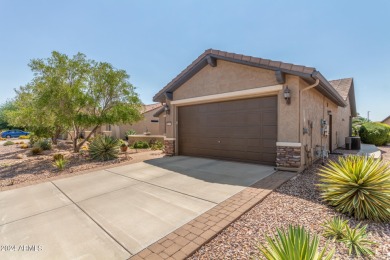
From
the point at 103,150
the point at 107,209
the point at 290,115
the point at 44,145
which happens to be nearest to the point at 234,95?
the point at 290,115

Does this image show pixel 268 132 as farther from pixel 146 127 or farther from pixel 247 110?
pixel 146 127

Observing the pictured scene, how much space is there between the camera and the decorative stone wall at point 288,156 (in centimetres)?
648

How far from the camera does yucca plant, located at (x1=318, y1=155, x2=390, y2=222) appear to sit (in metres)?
3.44

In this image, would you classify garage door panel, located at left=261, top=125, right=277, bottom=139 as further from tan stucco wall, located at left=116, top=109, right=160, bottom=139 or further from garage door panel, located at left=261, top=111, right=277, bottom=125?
tan stucco wall, located at left=116, top=109, right=160, bottom=139

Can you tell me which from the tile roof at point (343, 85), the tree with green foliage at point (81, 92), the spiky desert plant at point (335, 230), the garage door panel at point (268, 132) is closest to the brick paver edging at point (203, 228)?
the spiky desert plant at point (335, 230)

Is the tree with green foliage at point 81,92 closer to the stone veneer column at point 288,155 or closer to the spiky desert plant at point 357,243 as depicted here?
the stone veneer column at point 288,155

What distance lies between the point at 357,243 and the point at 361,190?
137 cm

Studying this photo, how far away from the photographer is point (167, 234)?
10.2 ft

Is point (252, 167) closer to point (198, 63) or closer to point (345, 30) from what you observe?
point (198, 63)

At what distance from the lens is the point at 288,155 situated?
6.62 meters

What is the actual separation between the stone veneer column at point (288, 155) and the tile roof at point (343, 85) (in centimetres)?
1035

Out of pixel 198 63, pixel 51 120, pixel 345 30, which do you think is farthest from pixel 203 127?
pixel 51 120
